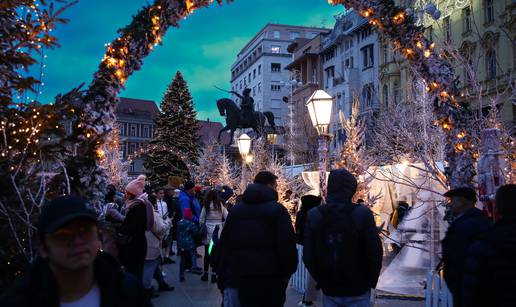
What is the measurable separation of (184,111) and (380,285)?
35.9 metres

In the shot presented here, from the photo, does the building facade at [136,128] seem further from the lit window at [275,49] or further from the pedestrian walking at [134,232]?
the pedestrian walking at [134,232]

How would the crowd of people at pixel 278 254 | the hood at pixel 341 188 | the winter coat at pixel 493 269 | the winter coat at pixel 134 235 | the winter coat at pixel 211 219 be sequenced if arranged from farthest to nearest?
the winter coat at pixel 211 219 → the winter coat at pixel 134 235 → the hood at pixel 341 188 → the winter coat at pixel 493 269 → the crowd of people at pixel 278 254

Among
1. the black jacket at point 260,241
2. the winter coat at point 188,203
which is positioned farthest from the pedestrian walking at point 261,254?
the winter coat at point 188,203

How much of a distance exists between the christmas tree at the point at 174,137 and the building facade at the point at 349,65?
1292 cm

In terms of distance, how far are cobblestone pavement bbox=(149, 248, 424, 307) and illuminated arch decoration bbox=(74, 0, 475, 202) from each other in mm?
2710

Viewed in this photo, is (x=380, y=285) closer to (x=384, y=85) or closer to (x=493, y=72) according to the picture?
(x=493, y=72)

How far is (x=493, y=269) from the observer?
3.19 metres

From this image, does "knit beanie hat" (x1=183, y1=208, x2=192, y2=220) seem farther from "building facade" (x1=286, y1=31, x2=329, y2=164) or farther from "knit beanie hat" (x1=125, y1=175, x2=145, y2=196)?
"building facade" (x1=286, y1=31, x2=329, y2=164)

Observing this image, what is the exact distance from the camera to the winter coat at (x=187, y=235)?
10.3m

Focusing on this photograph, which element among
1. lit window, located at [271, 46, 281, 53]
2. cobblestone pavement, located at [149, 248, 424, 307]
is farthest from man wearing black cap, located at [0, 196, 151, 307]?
lit window, located at [271, 46, 281, 53]

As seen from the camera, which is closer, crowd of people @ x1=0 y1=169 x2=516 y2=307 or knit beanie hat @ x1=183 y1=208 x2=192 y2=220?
crowd of people @ x1=0 y1=169 x2=516 y2=307

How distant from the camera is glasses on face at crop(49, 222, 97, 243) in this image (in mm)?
2021

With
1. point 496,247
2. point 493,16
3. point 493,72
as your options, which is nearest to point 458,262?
point 496,247

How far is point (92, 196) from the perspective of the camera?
6.06m
